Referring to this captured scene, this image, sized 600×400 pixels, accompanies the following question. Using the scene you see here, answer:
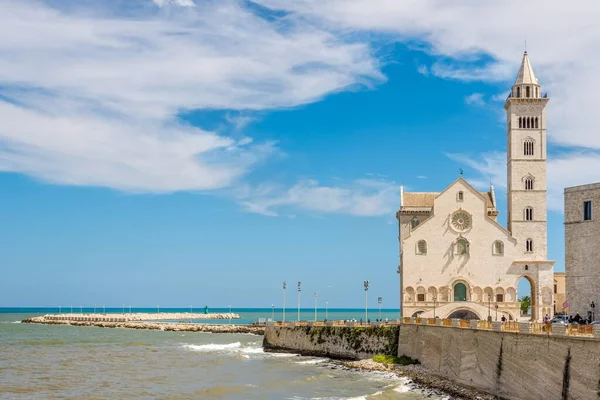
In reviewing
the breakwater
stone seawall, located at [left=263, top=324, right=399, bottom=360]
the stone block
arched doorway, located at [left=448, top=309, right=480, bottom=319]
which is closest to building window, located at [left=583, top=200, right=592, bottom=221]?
arched doorway, located at [left=448, top=309, right=480, bottom=319]

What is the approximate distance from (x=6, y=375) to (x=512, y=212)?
44796mm

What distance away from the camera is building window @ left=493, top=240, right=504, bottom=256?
69.2 metres

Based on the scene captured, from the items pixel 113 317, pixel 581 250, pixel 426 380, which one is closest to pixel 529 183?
pixel 581 250

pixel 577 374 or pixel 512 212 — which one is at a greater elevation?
pixel 512 212

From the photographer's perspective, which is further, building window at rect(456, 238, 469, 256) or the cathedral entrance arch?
building window at rect(456, 238, 469, 256)

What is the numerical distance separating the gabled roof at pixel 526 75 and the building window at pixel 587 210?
21.3m

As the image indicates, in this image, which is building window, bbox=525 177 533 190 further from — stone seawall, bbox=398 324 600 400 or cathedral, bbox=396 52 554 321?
stone seawall, bbox=398 324 600 400

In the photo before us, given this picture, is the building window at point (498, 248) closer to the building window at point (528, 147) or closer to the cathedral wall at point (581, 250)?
the building window at point (528, 147)

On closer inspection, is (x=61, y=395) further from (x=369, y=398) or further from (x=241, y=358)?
(x=241, y=358)

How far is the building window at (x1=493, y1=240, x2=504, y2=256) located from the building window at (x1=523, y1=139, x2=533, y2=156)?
8708 millimetres

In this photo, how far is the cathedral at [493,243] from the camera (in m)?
68.8

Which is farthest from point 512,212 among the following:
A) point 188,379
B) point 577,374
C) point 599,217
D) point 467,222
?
point 577,374

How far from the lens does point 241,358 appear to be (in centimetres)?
6862

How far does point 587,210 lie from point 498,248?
16529 millimetres
